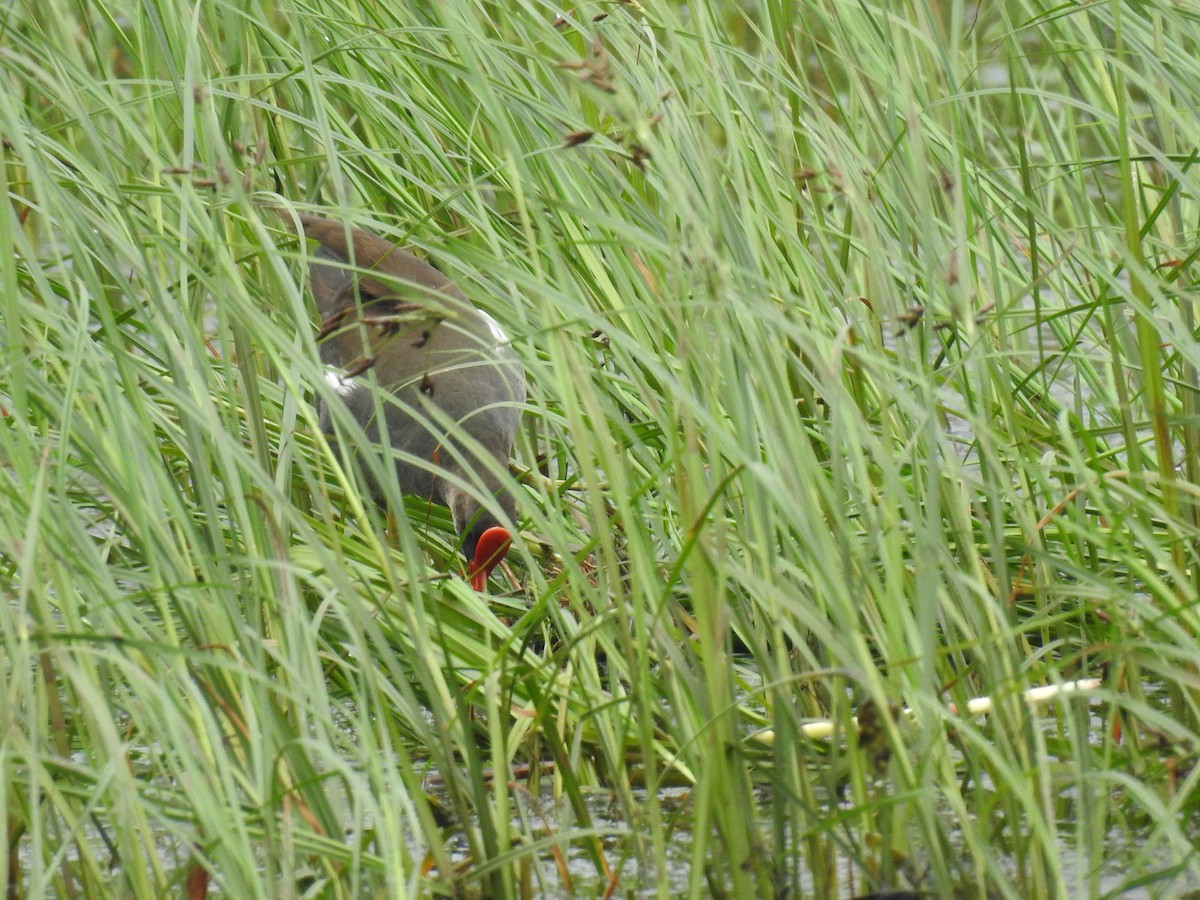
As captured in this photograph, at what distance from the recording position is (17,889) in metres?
1.94

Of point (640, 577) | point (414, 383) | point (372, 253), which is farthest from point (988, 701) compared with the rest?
point (372, 253)

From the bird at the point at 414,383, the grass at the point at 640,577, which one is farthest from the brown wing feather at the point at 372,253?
the grass at the point at 640,577

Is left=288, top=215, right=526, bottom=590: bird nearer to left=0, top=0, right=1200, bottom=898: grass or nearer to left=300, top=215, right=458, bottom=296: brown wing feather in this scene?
left=300, top=215, right=458, bottom=296: brown wing feather

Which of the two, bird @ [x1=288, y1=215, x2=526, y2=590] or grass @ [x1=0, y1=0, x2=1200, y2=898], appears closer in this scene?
grass @ [x1=0, y1=0, x2=1200, y2=898]

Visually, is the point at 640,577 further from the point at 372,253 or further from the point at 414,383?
the point at 372,253

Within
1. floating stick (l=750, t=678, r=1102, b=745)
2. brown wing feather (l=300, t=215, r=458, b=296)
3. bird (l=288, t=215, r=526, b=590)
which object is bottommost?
floating stick (l=750, t=678, r=1102, b=745)

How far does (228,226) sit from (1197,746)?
166 centimetres

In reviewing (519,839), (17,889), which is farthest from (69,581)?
(519,839)

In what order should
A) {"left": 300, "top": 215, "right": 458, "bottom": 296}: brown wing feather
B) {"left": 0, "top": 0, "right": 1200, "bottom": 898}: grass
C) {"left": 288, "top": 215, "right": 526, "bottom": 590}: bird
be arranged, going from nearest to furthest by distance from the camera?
{"left": 0, "top": 0, "right": 1200, "bottom": 898}: grass < {"left": 288, "top": 215, "right": 526, "bottom": 590}: bird < {"left": 300, "top": 215, "right": 458, "bottom": 296}: brown wing feather

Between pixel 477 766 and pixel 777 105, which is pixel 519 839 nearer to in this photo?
pixel 477 766

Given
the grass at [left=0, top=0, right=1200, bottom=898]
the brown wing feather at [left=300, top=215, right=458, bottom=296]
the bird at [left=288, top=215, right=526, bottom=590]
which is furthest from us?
the brown wing feather at [left=300, top=215, right=458, bottom=296]

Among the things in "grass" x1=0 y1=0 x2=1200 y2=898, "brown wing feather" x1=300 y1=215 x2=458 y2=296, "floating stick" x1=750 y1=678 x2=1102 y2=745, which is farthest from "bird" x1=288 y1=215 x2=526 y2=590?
"floating stick" x1=750 y1=678 x2=1102 y2=745

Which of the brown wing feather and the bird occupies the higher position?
the brown wing feather

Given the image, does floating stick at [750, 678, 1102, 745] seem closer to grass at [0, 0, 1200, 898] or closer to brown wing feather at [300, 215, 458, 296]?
grass at [0, 0, 1200, 898]
